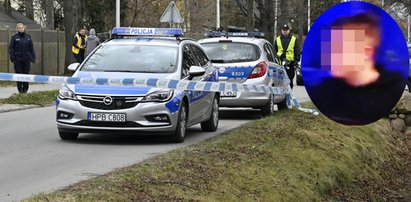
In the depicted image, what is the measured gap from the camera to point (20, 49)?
789 inches

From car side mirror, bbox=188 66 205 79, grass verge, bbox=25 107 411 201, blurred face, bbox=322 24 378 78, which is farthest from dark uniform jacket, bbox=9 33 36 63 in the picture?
blurred face, bbox=322 24 378 78

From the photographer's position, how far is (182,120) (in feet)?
37.3

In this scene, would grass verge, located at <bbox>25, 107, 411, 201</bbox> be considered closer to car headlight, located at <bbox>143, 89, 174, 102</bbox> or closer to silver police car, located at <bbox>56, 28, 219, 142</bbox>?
silver police car, located at <bbox>56, 28, 219, 142</bbox>

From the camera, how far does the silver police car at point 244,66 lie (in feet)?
49.7

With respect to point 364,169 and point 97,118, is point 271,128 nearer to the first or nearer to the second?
point 364,169

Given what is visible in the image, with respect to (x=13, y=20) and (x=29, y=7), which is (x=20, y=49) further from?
(x=29, y=7)

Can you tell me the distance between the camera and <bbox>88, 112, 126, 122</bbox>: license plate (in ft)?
34.8

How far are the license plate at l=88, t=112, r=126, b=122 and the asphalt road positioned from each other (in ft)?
1.33

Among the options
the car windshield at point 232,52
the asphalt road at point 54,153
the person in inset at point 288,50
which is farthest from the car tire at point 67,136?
the person in inset at point 288,50

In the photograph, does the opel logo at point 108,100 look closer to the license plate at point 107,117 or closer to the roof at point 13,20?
the license plate at point 107,117

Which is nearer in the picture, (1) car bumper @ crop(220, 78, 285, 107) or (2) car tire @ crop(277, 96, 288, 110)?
(1) car bumper @ crop(220, 78, 285, 107)

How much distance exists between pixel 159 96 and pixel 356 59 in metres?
6.84

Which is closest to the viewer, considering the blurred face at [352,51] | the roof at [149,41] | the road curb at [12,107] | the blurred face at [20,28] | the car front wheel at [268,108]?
the blurred face at [352,51]

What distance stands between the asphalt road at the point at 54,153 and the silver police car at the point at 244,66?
2.41 feet
